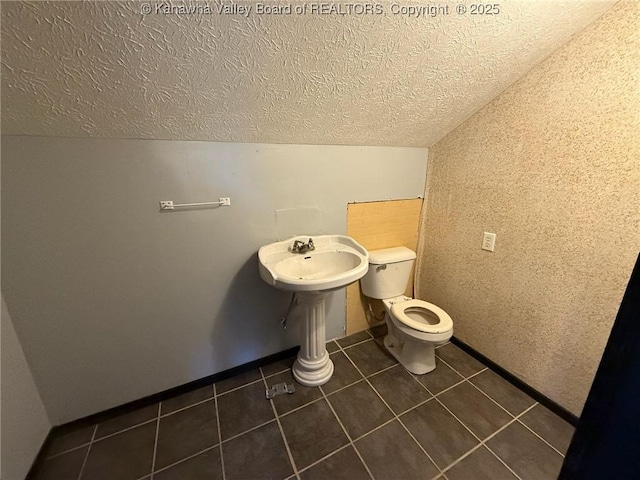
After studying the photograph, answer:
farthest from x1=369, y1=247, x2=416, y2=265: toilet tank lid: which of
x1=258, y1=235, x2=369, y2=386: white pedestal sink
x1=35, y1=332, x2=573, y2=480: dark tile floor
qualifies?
x1=35, y1=332, x2=573, y2=480: dark tile floor

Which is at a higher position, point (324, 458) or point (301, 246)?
point (301, 246)

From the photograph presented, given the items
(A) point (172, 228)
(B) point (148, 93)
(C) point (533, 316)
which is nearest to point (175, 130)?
(B) point (148, 93)

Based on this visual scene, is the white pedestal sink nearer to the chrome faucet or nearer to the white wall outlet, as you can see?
the chrome faucet

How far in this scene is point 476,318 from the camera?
5.54 ft

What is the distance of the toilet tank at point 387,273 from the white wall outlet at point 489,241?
16.9 inches

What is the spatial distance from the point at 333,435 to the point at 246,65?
5.42 ft

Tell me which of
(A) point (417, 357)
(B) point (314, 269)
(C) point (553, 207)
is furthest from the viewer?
(A) point (417, 357)

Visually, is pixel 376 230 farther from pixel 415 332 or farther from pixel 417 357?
pixel 417 357

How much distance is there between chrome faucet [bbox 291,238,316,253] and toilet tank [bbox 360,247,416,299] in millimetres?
450

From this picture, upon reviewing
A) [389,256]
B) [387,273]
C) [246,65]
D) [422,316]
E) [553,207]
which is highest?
[246,65]

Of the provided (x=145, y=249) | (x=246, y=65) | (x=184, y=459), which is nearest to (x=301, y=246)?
(x=145, y=249)

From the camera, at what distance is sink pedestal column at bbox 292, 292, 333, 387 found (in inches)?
57.5

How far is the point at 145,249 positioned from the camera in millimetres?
1209

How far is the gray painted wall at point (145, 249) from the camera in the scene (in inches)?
40.4
